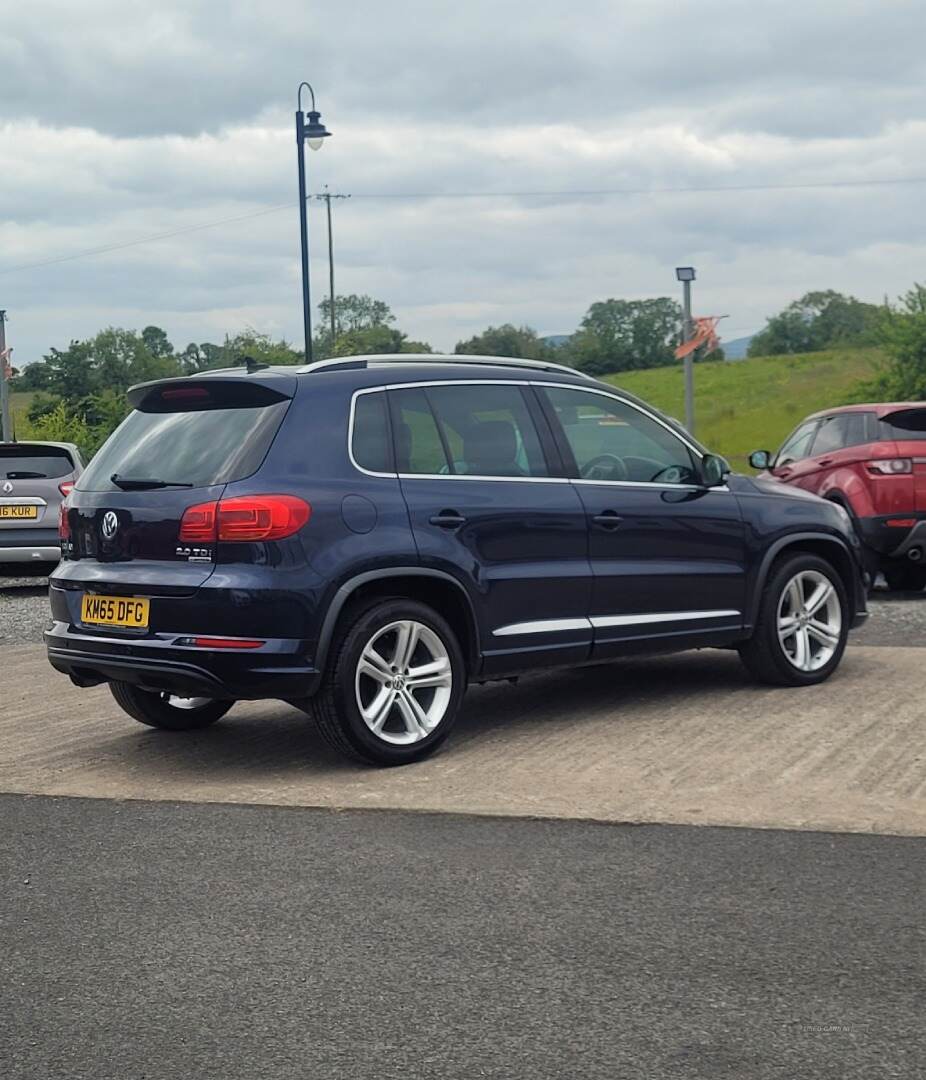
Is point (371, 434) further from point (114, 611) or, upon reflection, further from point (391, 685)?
point (114, 611)

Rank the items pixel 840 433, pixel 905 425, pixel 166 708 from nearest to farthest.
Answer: pixel 166 708 < pixel 905 425 < pixel 840 433

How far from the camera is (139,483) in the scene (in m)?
7.13

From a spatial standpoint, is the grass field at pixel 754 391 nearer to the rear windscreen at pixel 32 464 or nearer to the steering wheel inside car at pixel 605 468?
the rear windscreen at pixel 32 464

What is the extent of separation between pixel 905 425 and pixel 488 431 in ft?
25.3

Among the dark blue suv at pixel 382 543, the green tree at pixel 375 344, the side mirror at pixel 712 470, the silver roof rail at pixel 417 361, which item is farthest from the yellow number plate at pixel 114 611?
the green tree at pixel 375 344

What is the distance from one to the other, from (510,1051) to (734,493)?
5.39 metres

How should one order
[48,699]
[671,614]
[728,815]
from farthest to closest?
[48,699]
[671,614]
[728,815]

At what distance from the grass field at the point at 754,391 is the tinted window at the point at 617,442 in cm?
6176

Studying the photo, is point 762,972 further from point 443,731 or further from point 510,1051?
point 443,731

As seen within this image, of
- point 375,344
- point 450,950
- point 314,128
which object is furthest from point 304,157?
point 375,344

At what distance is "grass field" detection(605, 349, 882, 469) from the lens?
76562 millimetres

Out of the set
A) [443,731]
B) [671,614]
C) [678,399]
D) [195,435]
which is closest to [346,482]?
[195,435]

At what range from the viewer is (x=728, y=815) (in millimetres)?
5934

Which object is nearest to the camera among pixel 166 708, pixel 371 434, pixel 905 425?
pixel 371 434
